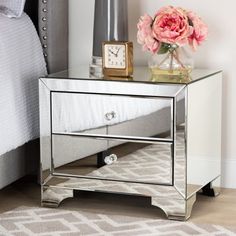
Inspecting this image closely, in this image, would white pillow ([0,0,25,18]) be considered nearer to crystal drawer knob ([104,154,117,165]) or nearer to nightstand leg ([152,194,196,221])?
crystal drawer knob ([104,154,117,165])

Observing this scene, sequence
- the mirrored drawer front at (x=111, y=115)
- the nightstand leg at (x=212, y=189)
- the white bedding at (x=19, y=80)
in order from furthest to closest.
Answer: the nightstand leg at (x=212, y=189)
the white bedding at (x=19, y=80)
the mirrored drawer front at (x=111, y=115)

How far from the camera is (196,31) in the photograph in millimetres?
3092

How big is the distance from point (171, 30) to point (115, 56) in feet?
0.85

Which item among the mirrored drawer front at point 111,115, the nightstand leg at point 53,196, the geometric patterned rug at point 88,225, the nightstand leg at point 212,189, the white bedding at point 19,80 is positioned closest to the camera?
the geometric patterned rug at point 88,225

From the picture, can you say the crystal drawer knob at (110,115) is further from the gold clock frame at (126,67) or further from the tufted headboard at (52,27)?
the tufted headboard at (52,27)

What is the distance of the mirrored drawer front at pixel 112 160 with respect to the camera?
2973mm

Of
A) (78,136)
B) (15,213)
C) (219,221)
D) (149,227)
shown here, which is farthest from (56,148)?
(219,221)

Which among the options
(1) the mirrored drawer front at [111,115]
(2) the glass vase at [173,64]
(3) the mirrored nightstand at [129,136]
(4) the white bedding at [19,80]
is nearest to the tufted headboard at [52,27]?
(4) the white bedding at [19,80]

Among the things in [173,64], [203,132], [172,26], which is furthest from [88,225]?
[172,26]

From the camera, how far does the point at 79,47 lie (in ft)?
11.8

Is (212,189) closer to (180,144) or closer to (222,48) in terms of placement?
(180,144)

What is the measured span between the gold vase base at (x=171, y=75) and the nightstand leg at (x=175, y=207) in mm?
466

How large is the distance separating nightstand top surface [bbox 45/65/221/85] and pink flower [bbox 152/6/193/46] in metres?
0.16

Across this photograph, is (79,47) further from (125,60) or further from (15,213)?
(15,213)
